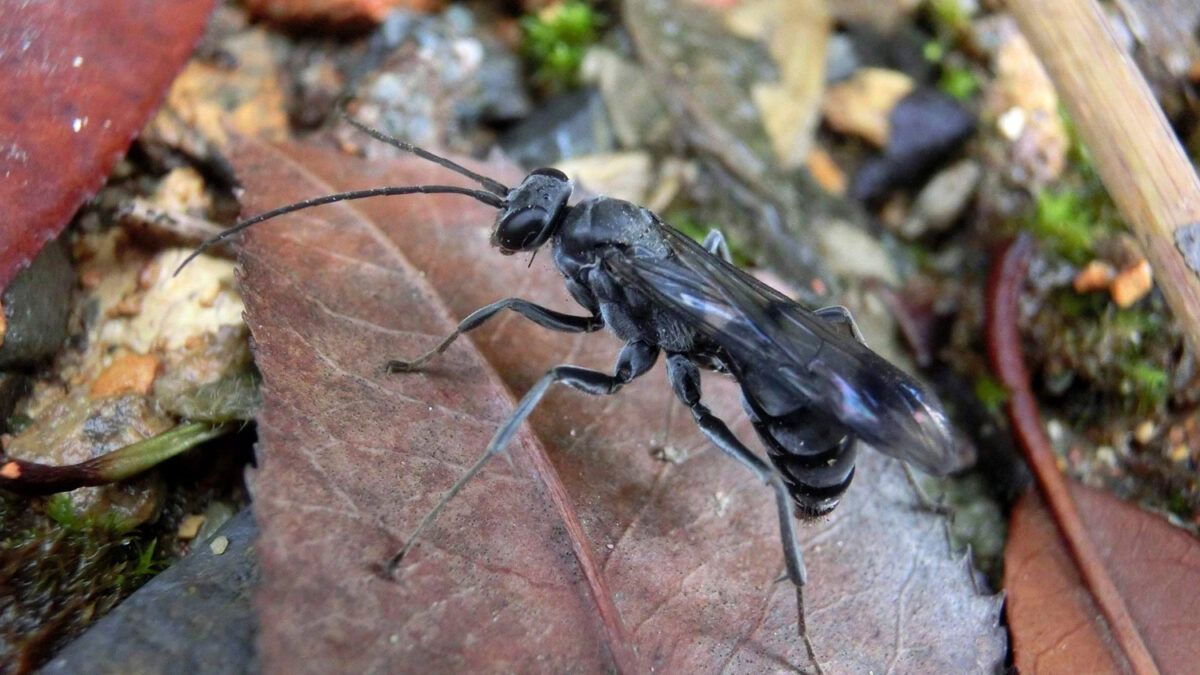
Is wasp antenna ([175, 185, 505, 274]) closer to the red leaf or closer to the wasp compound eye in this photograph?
the wasp compound eye

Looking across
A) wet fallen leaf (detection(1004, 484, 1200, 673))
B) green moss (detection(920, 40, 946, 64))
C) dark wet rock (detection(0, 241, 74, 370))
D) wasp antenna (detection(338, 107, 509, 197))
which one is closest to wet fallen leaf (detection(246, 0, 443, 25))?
wasp antenna (detection(338, 107, 509, 197))

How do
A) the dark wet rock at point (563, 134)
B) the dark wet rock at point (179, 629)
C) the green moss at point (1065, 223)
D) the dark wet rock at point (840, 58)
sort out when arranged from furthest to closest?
the dark wet rock at point (840, 58) < the dark wet rock at point (563, 134) < the green moss at point (1065, 223) < the dark wet rock at point (179, 629)

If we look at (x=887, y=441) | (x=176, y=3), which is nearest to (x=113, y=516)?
(x=176, y=3)

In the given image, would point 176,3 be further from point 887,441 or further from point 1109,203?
point 1109,203

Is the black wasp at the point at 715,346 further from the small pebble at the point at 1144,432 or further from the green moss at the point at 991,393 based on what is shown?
the small pebble at the point at 1144,432

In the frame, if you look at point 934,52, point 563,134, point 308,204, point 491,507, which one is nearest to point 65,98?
point 308,204

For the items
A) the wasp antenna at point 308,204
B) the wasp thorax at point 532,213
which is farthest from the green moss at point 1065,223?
the wasp antenna at point 308,204

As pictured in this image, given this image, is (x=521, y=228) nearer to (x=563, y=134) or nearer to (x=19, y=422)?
(x=563, y=134)
